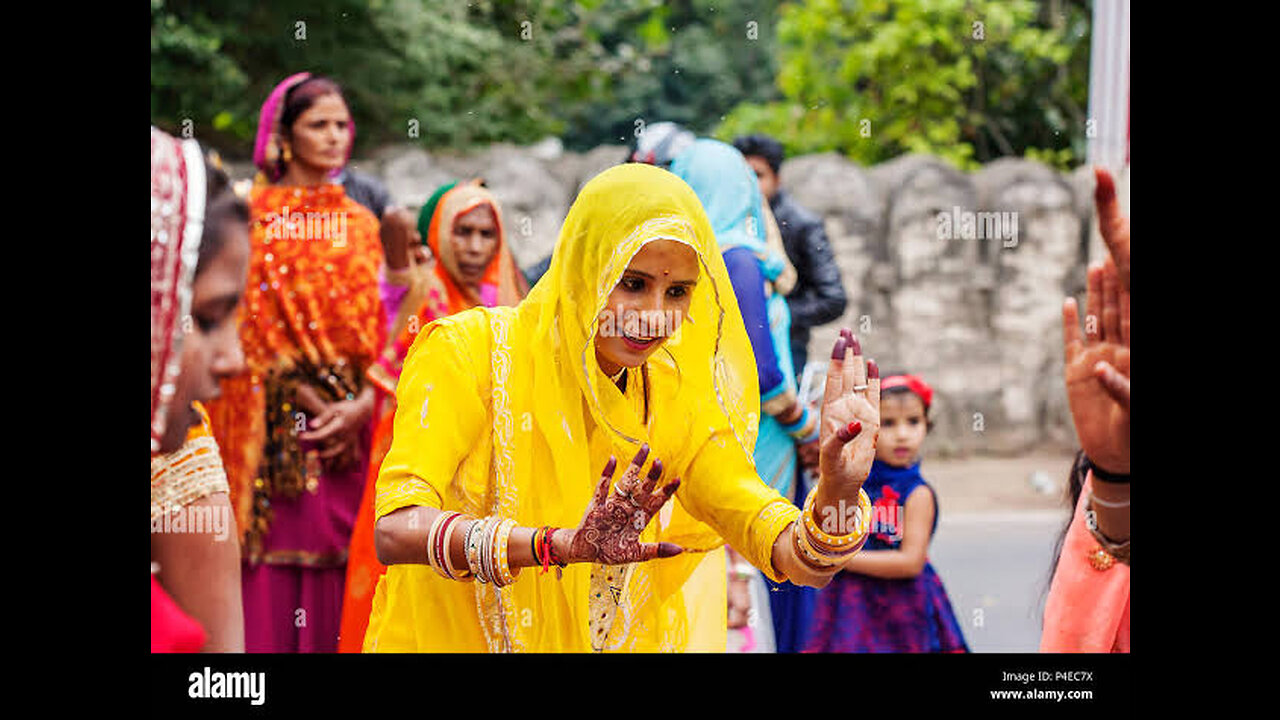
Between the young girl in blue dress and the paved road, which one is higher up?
the young girl in blue dress

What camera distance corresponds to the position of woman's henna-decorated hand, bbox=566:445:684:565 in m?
2.34

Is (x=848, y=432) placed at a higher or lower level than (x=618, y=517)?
higher

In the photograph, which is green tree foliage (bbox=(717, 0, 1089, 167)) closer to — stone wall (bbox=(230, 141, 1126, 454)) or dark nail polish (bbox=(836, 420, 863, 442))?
stone wall (bbox=(230, 141, 1126, 454))

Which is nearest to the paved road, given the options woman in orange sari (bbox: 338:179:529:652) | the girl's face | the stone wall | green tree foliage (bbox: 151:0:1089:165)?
the stone wall

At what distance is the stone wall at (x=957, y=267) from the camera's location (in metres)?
7.90

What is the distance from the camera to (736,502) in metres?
2.69

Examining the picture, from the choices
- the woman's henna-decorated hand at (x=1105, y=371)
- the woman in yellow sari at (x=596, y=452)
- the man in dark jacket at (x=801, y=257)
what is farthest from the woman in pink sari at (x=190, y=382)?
the man in dark jacket at (x=801, y=257)

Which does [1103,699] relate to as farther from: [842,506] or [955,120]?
[955,120]

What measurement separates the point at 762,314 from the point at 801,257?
1453mm

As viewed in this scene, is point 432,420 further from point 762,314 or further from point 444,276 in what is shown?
point 444,276

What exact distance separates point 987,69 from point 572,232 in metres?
7.59

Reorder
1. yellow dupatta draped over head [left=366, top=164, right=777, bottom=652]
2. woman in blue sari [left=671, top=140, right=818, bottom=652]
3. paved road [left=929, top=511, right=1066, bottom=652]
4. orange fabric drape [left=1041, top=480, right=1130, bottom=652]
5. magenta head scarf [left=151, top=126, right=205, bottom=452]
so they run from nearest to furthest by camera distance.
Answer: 1. yellow dupatta draped over head [left=366, top=164, right=777, bottom=652]
2. magenta head scarf [left=151, top=126, right=205, bottom=452]
3. orange fabric drape [left=1041, top=480, right=1130, bottom=652]
4. woman in blue sari [left=671, top=140, right=818, bottom=652]
5. paved road [left=929, top=511, right=1066, bottom=652]

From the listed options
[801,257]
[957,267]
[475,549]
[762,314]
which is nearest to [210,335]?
[475,549]
